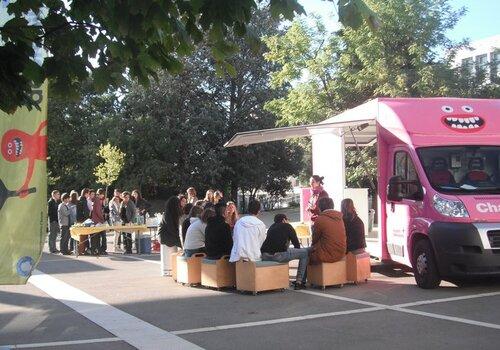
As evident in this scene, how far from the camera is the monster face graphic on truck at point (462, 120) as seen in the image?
1073 centimetres

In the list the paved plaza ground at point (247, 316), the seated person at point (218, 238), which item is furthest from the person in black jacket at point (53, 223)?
the seated person at point (218, 238)

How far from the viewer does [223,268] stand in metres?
10.8

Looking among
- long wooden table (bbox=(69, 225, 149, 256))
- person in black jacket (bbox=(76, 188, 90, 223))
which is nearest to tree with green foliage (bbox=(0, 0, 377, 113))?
long wooden table (bbox=(69, 225, 149, 256))

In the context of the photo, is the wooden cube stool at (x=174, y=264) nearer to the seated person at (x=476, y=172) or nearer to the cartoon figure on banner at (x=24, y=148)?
the cartoon figure on banner at (x=24, y=148)

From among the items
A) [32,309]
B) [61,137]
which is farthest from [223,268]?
[61,137]

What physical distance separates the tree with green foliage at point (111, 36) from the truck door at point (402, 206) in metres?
5.95

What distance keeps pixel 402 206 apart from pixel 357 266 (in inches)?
51.2

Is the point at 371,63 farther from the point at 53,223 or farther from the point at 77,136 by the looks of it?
the point at 77,136

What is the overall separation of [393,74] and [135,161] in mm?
22349

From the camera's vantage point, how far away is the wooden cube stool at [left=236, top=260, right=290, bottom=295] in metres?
10.1

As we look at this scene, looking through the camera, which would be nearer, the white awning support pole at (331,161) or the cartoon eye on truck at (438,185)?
the cartoon eye on truck at (438,185)

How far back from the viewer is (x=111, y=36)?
4.80m

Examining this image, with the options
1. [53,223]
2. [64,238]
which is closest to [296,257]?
[64,238]

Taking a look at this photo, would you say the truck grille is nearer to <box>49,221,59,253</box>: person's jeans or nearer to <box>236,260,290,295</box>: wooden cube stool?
<box>236,260,290,295</box>: wooden cube stool
